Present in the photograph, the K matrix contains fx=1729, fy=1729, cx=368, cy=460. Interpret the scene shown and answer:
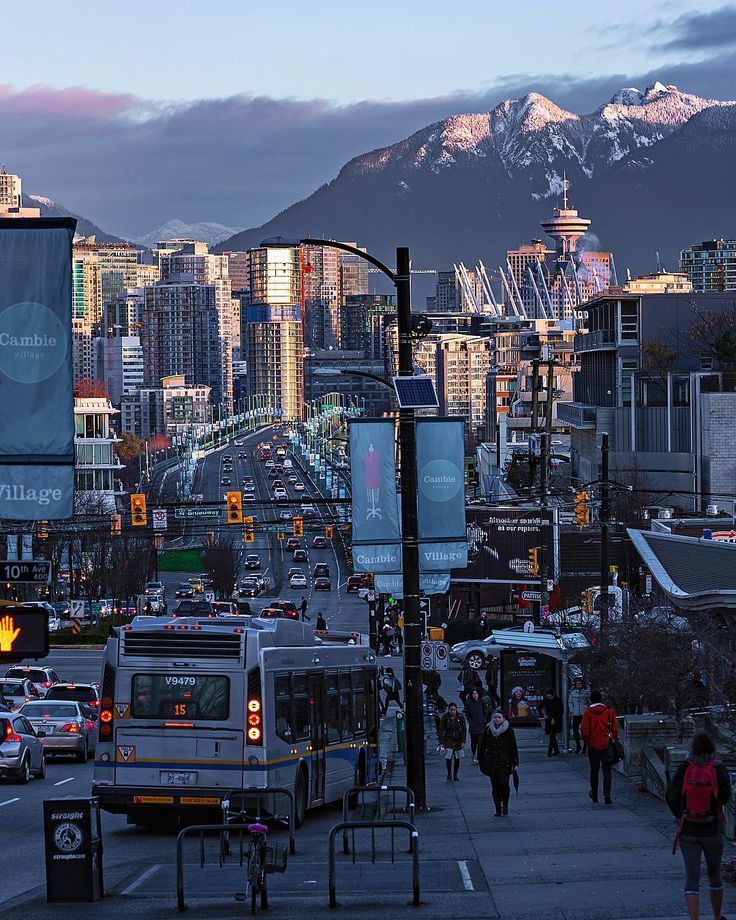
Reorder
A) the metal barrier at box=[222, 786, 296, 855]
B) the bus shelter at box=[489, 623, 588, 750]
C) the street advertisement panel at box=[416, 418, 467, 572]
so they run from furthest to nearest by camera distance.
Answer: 1. the bus shelter at box=[489, 623, 588, 750]
2. the street advertisement panel at box=[416, 418, 467, 572]
3. the metal barrier at box=[222, 786, 296, 855]

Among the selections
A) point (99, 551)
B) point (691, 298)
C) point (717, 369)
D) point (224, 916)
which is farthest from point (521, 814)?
point (691, 298)

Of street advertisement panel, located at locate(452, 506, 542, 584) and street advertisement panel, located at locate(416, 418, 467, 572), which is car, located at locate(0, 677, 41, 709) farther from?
street advertisement panel, located at locate(452, 506, 542, 584)

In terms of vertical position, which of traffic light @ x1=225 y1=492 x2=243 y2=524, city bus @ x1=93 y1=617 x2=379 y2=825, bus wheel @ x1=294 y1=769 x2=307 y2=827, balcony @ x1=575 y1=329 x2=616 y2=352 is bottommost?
bus wheel @ x1=294 y1=769 x2=307 y2=827

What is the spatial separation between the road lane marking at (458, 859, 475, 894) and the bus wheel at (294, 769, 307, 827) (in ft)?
16.1

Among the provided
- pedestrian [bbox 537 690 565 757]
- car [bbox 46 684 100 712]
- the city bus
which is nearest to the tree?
car [bbox 46 684 100 712]

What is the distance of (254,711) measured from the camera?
72.3 ft

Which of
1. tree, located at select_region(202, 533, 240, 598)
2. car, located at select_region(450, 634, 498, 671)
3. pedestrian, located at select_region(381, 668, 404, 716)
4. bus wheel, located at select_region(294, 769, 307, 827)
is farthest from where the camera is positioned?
tree, located at select_region(202, 533, 240, 598)

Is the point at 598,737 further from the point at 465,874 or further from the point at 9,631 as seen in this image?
the point at 9,631

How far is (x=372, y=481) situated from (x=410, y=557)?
127cm

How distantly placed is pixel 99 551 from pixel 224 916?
3591 inches

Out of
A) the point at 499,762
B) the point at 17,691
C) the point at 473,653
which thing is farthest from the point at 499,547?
the point at 499,762

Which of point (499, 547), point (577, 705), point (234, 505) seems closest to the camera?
point (577, 705)

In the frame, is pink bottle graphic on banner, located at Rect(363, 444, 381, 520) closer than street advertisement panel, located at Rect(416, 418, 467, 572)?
Yes

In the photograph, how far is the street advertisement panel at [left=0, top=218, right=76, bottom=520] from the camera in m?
16.6
